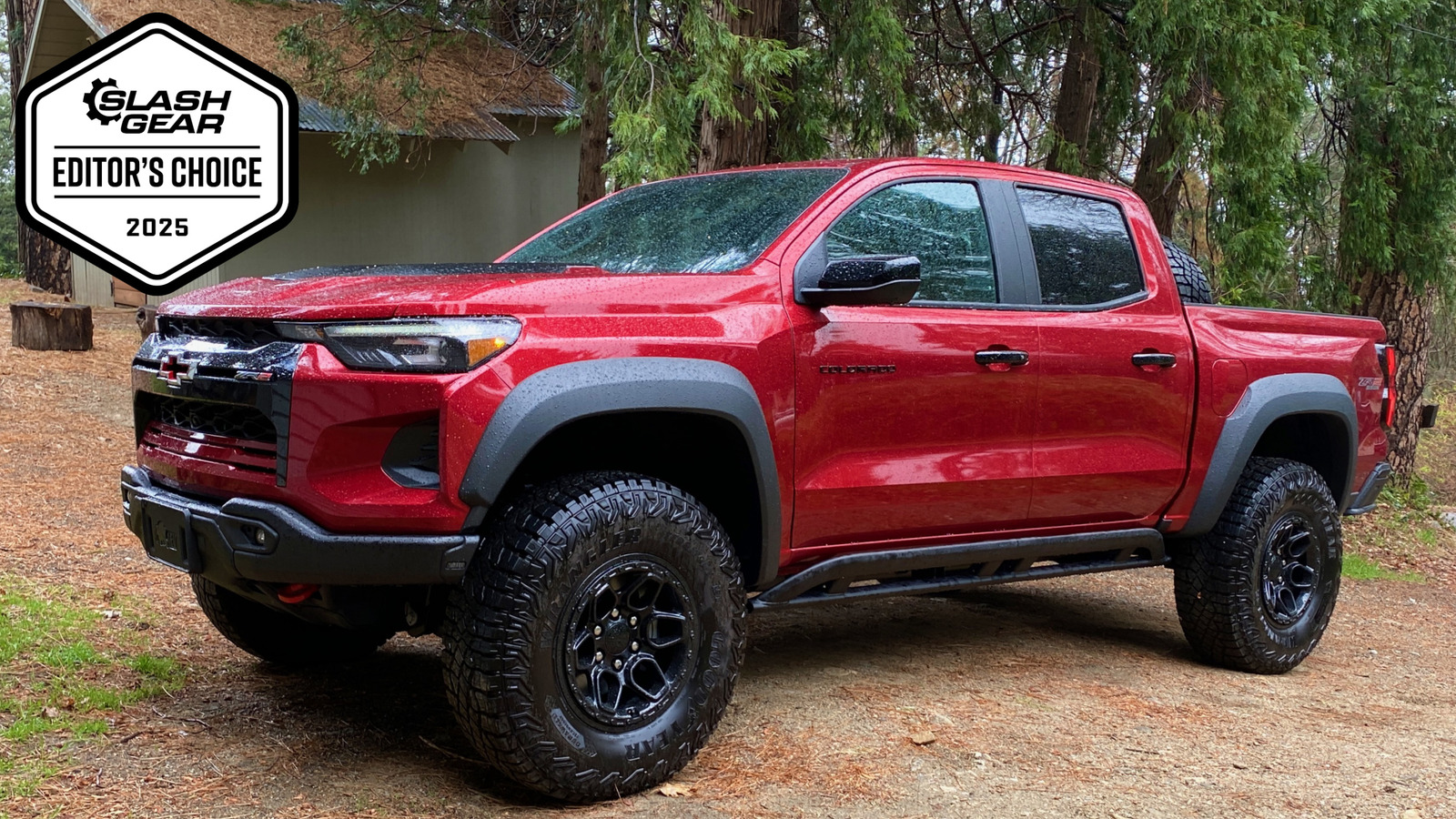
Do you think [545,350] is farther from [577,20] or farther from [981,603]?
[577,20]

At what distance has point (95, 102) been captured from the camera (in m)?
11.3

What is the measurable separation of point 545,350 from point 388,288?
48 centimetres

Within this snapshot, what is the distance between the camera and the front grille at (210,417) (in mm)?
3662

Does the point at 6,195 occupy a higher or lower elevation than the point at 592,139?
lower

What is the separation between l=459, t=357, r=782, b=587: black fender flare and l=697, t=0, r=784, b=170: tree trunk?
4315 mm

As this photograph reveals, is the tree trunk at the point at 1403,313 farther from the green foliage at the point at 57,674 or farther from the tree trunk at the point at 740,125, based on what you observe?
the green foliage at the point at 57,674

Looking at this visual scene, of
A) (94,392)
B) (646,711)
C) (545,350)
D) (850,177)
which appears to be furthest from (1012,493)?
(94,392)

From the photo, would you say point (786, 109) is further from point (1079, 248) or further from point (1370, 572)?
point (1370, 572)

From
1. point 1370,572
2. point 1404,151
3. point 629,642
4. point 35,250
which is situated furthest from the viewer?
point 35,250

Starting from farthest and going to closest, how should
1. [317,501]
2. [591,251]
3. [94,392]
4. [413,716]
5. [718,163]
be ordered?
[94,392] < [718,163] < [591,251] < [413,716] < [317,501]

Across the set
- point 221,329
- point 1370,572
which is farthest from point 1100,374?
point 1370,572

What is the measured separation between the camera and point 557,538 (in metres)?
3.64

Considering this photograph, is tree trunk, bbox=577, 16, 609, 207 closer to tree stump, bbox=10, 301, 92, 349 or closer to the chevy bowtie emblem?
tree stump, bbox=10, 301, 92, 349

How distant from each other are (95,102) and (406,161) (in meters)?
4.35
